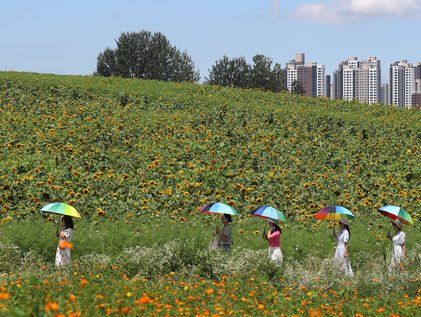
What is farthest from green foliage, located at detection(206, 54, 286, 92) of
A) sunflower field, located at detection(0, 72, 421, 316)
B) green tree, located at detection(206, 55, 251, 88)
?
sunflower field, located at detection(0, 72, 421, 316)

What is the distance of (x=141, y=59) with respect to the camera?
6750 centimetres

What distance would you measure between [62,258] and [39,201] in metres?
4.15

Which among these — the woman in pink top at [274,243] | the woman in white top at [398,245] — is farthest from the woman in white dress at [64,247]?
the woman in white top at [398,245]

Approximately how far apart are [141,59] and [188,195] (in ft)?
164

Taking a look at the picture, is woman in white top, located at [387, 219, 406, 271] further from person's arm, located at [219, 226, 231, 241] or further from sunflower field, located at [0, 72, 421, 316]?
person's arm, located at [219, 226, 231, 241]

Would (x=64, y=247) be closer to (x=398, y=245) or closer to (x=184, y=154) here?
Result: (x=398, y=245)

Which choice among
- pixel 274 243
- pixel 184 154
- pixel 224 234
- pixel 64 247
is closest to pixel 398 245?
pixel 274 243

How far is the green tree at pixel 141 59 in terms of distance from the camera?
220ft

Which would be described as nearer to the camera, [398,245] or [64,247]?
[64,247]

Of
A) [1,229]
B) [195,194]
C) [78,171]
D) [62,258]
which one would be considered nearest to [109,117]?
[78,171]

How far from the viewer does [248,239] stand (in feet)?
52.9

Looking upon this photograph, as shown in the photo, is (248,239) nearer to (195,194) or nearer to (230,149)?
(195,194)

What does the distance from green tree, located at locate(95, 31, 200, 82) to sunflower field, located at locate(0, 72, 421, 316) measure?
3343cm

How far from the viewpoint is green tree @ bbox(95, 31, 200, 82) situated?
220 ft
